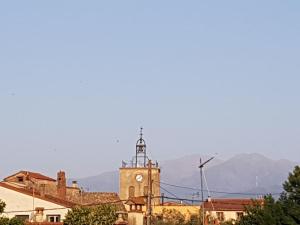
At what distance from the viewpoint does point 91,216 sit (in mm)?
58312

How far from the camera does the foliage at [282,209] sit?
56.1 m

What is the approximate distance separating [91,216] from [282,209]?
13.4 meters

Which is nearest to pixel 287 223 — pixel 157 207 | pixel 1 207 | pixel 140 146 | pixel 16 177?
pixel 1 207

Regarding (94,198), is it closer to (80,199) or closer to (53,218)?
(80,199)

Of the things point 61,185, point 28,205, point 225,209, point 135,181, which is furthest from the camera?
point 135,181

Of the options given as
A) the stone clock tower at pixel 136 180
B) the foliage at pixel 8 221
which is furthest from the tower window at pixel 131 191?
the foliage at pixel 8 221

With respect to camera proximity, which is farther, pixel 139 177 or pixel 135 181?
pixel 139 177

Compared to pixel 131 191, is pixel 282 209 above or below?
below

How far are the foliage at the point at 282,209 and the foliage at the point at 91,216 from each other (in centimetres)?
969

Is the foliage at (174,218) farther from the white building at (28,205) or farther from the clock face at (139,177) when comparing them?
the white building at (28,205)

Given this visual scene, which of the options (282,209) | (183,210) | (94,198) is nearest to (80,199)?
(94,198)

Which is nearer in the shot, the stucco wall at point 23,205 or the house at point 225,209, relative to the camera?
the stucco wall at point 23,205

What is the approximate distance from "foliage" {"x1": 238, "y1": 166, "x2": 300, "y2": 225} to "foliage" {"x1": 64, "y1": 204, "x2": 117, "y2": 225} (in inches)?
381

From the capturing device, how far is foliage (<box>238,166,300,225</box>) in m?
56.1
